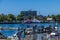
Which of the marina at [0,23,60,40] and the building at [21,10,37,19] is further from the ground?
the building at [21,10,37,19]

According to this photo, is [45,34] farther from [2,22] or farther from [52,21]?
[2,22]

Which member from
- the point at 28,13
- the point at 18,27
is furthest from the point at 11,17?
the point at 28,13

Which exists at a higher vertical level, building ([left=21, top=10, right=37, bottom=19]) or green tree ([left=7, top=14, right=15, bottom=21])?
building ([left=21, top=10, right=37, bottom=19])

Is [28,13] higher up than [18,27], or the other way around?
[28,13]

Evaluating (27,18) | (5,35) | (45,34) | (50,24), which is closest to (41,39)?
(45,34)

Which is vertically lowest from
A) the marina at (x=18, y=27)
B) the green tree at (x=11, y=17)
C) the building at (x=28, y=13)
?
the marina at (x=18, y=27)

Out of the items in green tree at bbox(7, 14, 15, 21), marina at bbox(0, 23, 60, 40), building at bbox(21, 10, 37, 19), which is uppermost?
building at bbox(21, 10, 37, 19)

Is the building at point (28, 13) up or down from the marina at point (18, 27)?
up

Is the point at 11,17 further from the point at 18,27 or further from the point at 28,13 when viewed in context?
the point at 28,13

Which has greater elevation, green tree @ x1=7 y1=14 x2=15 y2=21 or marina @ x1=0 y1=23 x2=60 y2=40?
green tree @ x1=7 y1=14 x2=15 y2=21

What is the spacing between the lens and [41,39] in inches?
99.2

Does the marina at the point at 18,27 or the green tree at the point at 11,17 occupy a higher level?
the green tree at the point at 11,17

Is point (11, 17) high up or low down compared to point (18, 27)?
up

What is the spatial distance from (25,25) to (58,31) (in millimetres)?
744
